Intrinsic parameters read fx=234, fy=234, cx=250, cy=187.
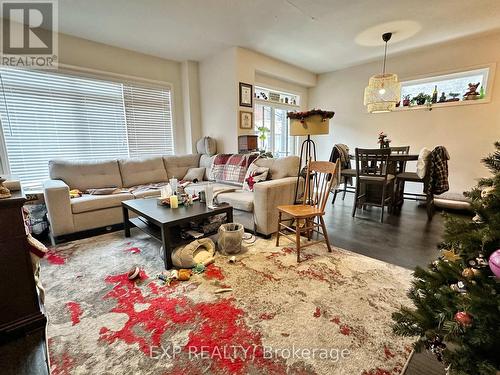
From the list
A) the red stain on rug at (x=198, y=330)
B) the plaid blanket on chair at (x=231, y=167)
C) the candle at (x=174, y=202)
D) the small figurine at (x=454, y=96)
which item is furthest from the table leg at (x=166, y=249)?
the small figurine at (x=454, y=96)

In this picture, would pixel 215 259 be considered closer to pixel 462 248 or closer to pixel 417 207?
pixel 462 248

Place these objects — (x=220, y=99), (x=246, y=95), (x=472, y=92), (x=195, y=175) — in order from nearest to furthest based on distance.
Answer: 1. (x=472, y=92)
2. (x=195, y=175)
3. (x=246, y=95)
4. (x=220, y=99)

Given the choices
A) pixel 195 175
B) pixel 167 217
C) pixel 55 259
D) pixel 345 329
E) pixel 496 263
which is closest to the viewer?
pixel 496 263

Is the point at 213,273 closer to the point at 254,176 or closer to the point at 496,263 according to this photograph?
the point at 254,176

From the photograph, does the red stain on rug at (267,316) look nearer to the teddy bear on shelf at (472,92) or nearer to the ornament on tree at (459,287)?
the ornament on tree at (459,287)

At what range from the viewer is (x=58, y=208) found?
249 cm

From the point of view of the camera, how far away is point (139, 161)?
371 centimetres

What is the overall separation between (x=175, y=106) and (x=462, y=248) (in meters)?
4.64

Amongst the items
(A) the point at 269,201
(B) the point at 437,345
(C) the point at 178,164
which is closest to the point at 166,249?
(A) the point at 269,201

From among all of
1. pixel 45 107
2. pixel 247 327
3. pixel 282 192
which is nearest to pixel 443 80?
pixel 282 192

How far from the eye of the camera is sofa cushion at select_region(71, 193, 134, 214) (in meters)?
2.62

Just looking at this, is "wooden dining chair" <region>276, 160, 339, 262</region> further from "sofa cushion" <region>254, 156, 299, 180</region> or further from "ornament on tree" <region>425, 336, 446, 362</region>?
"ornament on tree" <region>425, 336, 446, 362</region>

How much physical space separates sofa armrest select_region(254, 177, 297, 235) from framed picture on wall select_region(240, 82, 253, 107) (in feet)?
6.57

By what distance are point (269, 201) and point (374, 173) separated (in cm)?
183
